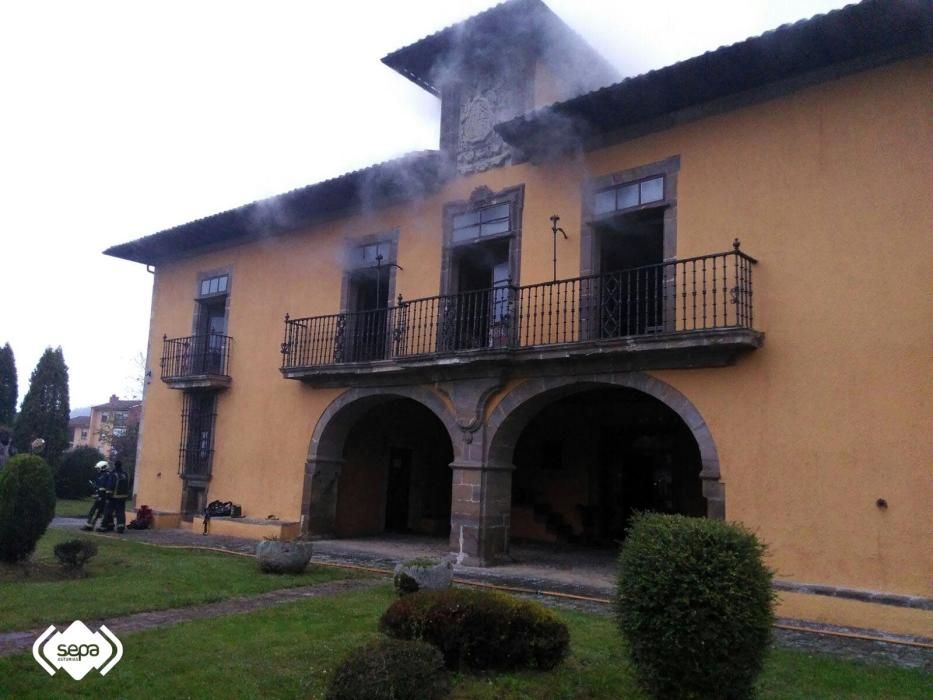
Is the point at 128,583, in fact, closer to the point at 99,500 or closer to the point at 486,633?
the point at 486,633

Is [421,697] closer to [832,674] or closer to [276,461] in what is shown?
[832,674]

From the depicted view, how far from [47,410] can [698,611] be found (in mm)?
26701

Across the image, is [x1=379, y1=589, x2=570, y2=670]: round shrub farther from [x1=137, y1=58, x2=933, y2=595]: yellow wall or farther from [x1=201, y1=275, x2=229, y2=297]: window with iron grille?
[x1=201, y1=275, x2=229, y2=297]: window with iron grille

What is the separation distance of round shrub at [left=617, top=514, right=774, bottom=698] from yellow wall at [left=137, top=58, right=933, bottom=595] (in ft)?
12.1

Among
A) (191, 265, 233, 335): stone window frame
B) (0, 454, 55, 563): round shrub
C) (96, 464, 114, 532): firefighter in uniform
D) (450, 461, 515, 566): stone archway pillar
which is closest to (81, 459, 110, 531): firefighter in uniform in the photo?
(96, 464, 114, 532): firefighter in uniform

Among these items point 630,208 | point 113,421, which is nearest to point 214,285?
point 630,208

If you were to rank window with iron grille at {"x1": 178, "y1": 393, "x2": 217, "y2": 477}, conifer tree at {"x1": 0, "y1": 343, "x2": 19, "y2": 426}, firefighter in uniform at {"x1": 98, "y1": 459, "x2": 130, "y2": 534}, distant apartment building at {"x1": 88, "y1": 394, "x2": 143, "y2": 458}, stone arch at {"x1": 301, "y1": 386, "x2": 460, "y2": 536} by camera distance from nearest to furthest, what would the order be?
stone arch at {"x1": 301, "y1": 386, "x2": 460, "y2": 536}, firefighter in uniform at {"x1": 98, "y1": 459, "x2": 130, "y2": 534}, window with iron grille at {"x1": 178, "y1": 393, "x2": 217, "y2": 477}, conifer tree at {"x1": 0, "y1": 343, "x2": 19, "y2": 426}, distant apartment building at {"x1": 88, "y1": 394, "x2": 143, "y2": 458}

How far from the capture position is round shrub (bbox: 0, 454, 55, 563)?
8.87 m

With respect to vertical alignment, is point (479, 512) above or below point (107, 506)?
above

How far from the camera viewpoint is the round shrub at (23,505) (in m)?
8.87

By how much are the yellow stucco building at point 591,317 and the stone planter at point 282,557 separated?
222cm

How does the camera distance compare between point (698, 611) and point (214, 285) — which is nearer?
point (698, 611)

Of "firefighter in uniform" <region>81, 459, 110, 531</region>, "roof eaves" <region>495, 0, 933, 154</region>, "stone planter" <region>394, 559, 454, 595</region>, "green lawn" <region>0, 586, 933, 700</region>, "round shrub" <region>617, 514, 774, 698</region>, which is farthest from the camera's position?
"firefighter in uniform" <region>81, 459, 110, 531</region>

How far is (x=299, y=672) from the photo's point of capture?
5121 mm
